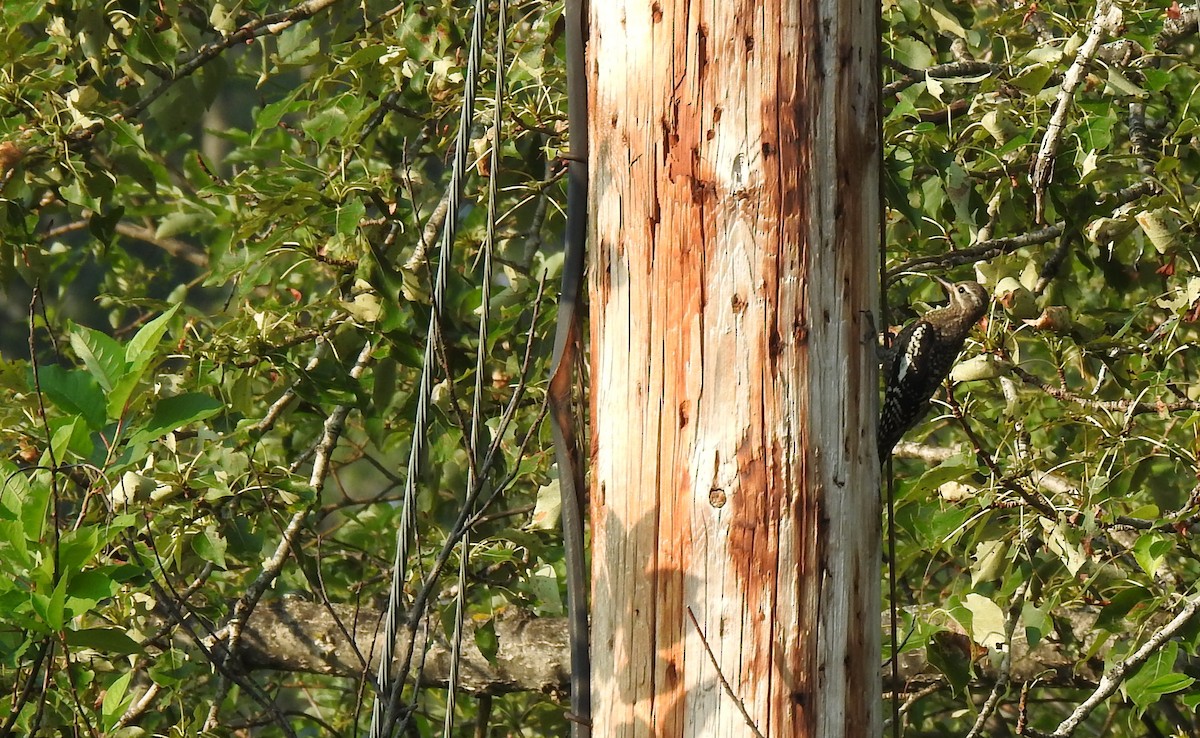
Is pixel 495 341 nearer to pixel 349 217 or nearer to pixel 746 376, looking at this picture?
pixel 349 217

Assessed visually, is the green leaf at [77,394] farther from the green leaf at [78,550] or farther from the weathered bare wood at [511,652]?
the weathered bare wood at [511,652]

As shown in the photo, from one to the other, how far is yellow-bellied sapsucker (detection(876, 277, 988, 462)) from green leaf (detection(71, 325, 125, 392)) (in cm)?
175

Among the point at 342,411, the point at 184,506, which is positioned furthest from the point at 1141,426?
the point at 184,506

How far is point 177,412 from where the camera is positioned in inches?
86.9

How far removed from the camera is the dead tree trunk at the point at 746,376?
1741mm

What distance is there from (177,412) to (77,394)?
180 mm

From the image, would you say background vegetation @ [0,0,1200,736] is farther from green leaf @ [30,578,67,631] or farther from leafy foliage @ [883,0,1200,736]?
green leaf @ [30,578,67,631]

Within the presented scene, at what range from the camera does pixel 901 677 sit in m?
3.41

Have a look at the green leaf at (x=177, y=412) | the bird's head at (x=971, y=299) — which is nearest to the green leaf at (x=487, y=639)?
the green leaf at (x=177, y=412)

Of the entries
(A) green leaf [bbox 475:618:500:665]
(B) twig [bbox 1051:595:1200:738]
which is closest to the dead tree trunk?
(B) twig [bbox 1051:595:1200:738]

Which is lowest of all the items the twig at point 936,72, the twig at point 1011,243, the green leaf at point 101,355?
the green leaf at point 101,355

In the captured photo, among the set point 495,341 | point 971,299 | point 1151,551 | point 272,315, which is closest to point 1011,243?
point 971,299

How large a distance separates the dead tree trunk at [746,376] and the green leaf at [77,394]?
95 cm

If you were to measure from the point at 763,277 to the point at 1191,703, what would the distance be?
1.47m
